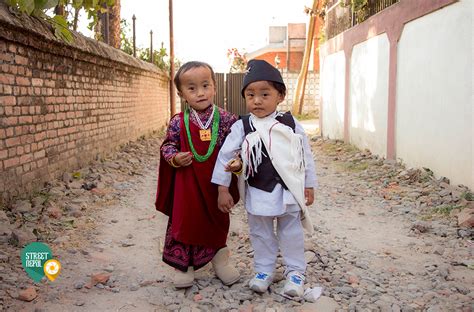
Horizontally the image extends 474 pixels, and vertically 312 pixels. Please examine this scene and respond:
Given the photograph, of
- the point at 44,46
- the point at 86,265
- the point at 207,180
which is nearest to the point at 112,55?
the point at 44,46

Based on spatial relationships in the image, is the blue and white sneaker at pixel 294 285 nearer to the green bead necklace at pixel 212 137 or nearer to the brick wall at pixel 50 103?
the green bead necklace at pixel 212 137

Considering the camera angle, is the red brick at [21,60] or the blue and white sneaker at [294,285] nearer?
the blue and white sneaker at [294,285]

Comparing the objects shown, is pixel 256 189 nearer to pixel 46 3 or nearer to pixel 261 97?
pixel 261 97

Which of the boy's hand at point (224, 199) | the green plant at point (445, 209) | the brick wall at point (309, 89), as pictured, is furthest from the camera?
the brick wall at point (309, 89)

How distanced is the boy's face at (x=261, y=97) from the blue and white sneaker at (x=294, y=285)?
3.18 ft

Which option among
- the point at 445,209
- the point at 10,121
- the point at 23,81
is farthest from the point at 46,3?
the point at 445,209

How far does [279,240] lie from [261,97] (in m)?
0.88

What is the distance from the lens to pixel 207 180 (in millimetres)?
2709

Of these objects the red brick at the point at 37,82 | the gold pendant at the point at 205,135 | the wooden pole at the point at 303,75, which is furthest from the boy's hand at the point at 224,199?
the wooden pole at the point at 303,75

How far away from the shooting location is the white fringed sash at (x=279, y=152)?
8.48 feet

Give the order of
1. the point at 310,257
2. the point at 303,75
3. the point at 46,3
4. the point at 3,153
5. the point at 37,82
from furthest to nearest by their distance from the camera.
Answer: the point at 303,75 < the point at 37,82 < the point at 3,153 < the point at 310,257 < the point at 46,3

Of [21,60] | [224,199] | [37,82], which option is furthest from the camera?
[37,82]

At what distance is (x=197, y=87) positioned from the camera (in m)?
2.68

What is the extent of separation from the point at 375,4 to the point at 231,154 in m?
6.67
